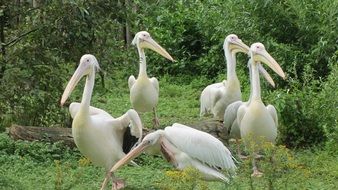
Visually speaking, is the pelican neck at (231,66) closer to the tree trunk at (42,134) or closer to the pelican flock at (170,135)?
the pelican flock at (170,135)

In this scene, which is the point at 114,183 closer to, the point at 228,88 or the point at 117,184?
the point at 117,184

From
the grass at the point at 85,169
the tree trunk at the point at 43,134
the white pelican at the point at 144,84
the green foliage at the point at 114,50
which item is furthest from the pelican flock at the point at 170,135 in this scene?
the white pelican at the point at 144,84

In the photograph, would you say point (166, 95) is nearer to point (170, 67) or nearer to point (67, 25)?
point (170, 67)

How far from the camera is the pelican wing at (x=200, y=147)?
628 centimetres

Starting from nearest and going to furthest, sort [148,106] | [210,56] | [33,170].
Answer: [33,170] → [148,106] → [210,56]

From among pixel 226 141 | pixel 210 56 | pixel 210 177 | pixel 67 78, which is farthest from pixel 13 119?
pixel 210 56

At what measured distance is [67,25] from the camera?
8812 millimetres

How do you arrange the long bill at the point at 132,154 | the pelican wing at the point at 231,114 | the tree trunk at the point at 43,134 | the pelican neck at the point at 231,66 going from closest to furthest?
the long bill at the point at 132,154 → the tree trunk at the point at 43,134 → the pelican wing at the point at 231,114 → the pelican neck at the point at 231,66

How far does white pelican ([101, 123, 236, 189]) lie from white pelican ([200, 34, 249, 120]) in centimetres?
310

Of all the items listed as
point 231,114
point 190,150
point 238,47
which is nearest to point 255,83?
point 231,114

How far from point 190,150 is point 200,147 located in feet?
0.28

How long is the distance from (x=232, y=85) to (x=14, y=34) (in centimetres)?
275

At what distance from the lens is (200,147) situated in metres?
6.29

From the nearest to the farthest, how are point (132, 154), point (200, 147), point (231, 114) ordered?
point (132, 154) < point (200, 147) < point (231, 114)
